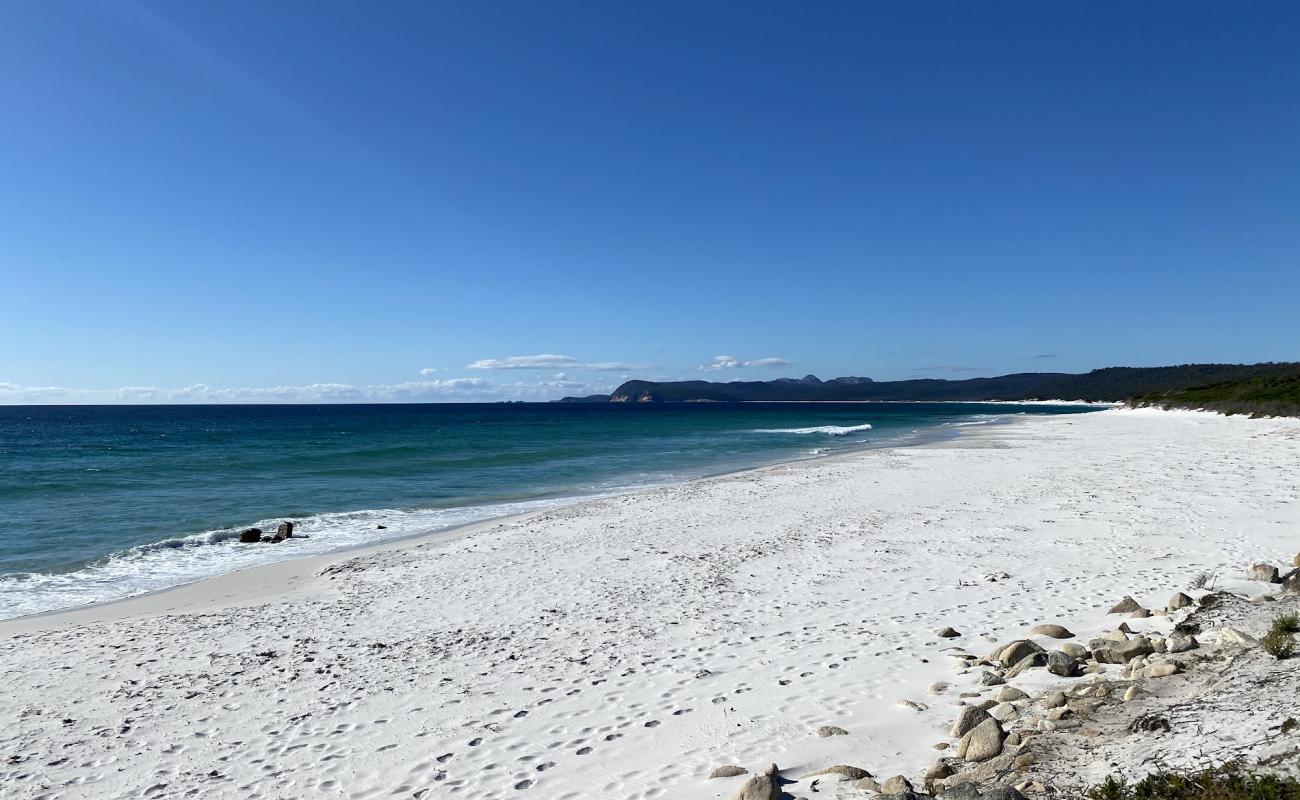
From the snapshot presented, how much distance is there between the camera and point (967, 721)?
5.64 metres

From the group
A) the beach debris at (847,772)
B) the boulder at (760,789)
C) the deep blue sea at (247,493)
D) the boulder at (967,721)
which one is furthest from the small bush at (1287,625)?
the deep blue sea at (247,493)

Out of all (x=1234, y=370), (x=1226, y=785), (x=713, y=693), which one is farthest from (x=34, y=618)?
(x=1234, y=370)

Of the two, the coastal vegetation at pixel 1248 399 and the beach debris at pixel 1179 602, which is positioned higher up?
the coastal vegetation at pixel 1248 399

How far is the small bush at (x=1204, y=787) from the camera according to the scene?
12.3 feet

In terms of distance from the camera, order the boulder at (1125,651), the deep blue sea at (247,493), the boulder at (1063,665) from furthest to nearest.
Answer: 1. the deep blue sea at (247,493)
2. the boulder at (1125,651)
3. the boulder at (1063,665)

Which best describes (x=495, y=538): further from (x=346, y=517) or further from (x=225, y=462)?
(x=225, y=462)

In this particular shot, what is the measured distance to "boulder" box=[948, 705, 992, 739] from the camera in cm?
557

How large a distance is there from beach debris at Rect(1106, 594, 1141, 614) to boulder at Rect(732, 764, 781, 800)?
5.95m

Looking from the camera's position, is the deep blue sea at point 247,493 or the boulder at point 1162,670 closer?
the boulder at point 1162,670

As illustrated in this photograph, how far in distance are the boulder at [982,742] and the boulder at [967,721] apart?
0.70 feet

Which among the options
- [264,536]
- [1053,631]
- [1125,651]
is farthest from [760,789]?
[264,536]

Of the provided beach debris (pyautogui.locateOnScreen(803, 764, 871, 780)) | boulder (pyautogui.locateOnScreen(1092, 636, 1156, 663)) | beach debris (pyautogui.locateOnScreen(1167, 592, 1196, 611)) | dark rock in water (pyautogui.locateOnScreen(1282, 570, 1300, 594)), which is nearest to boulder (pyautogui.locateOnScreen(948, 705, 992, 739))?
beach debris (pyautogui.locateOnScreen(803, 764, 871, 780))

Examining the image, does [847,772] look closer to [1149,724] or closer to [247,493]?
[1149,724]

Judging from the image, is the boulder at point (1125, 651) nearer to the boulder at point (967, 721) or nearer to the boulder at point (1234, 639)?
the boulder at point (1234, 639)
